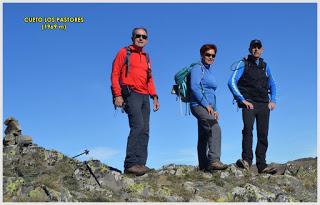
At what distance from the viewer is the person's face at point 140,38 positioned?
12555mm

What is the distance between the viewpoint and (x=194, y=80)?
1289cm

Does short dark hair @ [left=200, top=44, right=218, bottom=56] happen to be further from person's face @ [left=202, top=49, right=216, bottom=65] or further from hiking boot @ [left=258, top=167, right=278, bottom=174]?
hiking boot @ [left=258, top=167, right=278, bottom=174]

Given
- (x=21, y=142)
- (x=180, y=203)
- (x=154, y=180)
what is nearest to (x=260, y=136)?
(x=154, y=180)

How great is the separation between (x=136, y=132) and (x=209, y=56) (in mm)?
2918

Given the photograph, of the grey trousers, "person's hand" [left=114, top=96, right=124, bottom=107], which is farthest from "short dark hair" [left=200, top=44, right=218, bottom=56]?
"person's hand" [left=114, top=96, right=124, bottom=107]

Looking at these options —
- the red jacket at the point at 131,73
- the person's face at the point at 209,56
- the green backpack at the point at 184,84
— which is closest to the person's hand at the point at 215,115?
the green backpack at the point at 184,84

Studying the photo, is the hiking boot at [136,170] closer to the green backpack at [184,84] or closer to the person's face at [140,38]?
the green backpack at [184,84]

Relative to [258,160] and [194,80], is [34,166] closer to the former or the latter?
[194,80]

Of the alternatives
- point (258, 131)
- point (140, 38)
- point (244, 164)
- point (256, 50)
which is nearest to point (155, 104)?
point (140, 38)

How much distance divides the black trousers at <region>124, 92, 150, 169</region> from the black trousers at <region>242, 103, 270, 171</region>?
9.81ft

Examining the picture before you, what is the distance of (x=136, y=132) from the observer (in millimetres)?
12102

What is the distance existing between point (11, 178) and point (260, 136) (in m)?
7.00

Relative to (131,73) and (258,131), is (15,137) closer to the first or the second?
(131,73)

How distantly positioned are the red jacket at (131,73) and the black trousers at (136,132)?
252 millimetres
